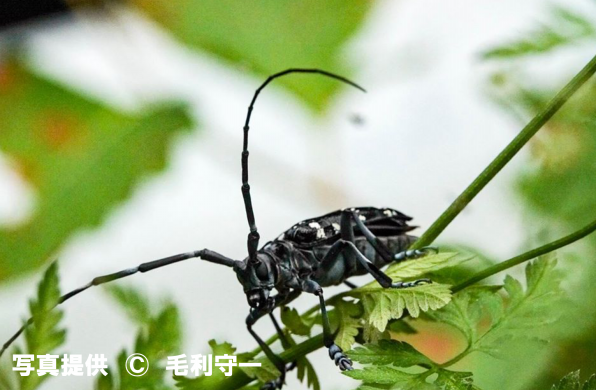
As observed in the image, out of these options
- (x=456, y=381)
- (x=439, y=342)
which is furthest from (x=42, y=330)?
(x=439, y=342)

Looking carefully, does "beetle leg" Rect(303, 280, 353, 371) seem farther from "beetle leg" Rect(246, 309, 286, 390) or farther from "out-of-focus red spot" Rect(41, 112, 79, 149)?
"out-of-focus red spot" Rect(41, 112, 79, 149)

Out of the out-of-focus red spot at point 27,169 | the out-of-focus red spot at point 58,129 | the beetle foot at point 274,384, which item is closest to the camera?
the beetle foot at point 274,384

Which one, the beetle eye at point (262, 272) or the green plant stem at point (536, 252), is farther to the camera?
the beetle eye at point (262, 272)

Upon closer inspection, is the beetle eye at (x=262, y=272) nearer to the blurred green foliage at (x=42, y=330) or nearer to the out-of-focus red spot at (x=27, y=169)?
the blurred green foliage at (x=42, y=330)

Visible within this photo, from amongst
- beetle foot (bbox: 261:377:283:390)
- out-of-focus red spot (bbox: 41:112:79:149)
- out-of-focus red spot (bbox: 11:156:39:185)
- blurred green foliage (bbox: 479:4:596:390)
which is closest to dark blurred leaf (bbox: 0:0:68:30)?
out-of-focus red spot (bbox: 41:112:79:149)

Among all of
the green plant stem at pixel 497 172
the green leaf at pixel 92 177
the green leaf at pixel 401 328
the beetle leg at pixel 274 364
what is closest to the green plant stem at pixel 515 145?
the green plant stem at pixel 497 172
